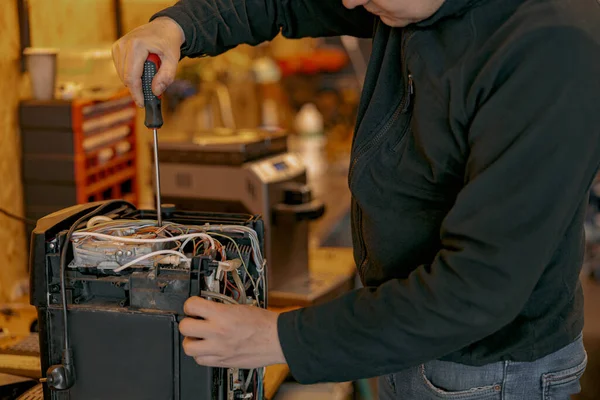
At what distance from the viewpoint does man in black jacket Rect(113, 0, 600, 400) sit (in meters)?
0.93

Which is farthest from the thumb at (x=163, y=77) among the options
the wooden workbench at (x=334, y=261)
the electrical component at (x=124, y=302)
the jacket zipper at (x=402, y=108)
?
the wooden workbench at (x=334, y=261)

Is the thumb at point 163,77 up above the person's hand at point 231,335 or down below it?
above

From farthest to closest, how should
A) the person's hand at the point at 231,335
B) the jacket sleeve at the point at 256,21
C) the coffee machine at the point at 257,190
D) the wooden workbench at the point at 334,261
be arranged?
1. the wooden workbench at the point at 334,261
2. the coffee machine at the point at 257,190
3. the jacket sleeve at the point at 256,21
4. the person's hand at the point at 231,335

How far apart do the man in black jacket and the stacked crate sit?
89 cm

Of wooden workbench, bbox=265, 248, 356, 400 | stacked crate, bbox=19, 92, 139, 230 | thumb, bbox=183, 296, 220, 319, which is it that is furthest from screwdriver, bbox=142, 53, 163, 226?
wooden workbench, bbox=265, 248, 356, 400

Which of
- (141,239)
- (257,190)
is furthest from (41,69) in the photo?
(141,239)

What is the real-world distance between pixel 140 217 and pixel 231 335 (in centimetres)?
40

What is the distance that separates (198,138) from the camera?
2.40 meters

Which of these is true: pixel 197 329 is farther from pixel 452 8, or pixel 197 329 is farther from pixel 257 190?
pixel 257 190

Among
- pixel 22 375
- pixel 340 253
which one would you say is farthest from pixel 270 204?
pixel 22 375

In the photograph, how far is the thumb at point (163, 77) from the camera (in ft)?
4.11

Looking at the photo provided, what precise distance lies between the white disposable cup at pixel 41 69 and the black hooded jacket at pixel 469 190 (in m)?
1.23

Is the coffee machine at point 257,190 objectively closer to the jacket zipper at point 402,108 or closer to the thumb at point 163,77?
the thumb at point 163,77

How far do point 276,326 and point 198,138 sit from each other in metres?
1.45
